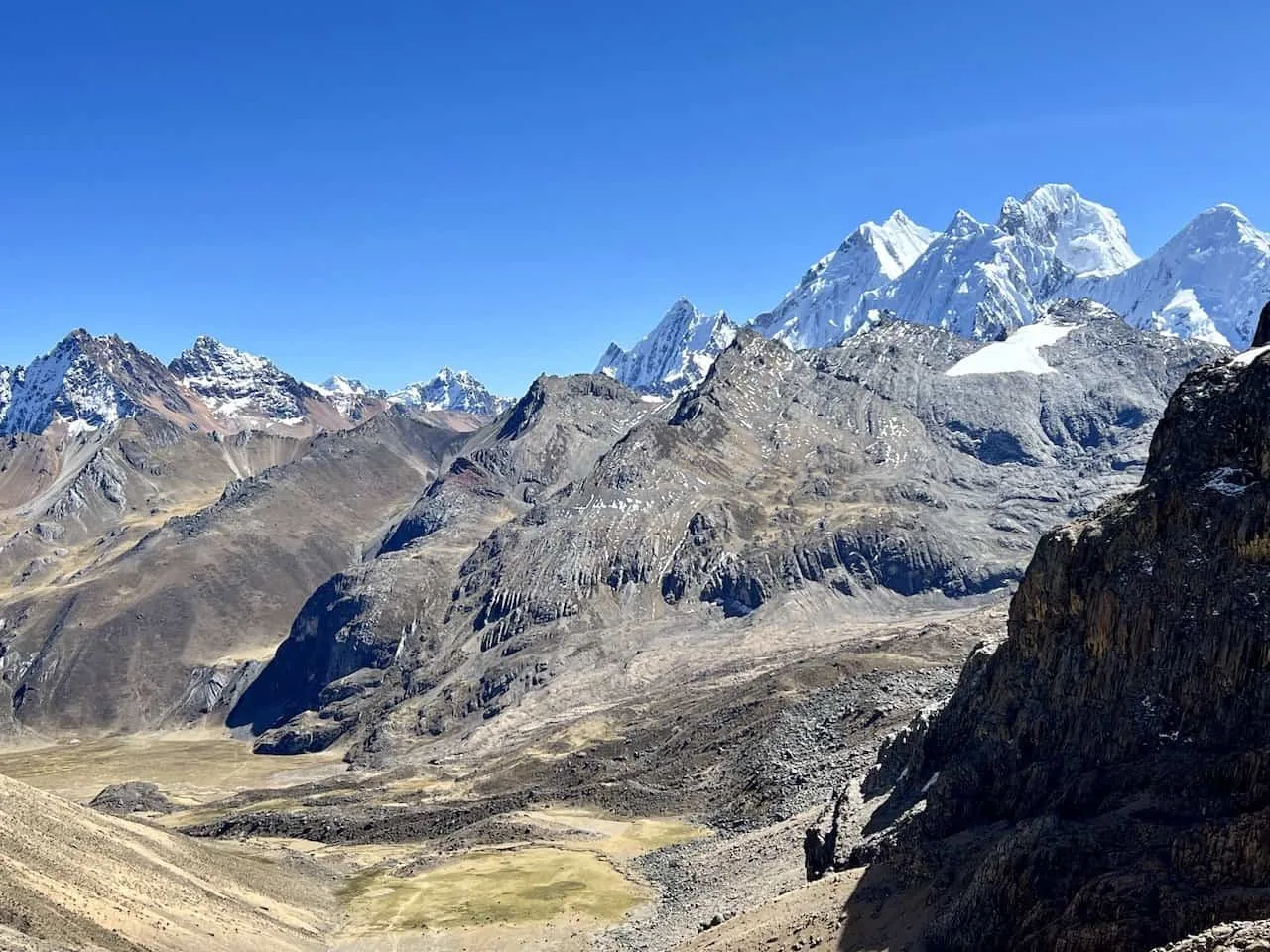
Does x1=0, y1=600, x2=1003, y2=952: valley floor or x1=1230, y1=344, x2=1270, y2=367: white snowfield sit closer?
x1=1230, y1=344, x2=1270, y2=367: white snowfield

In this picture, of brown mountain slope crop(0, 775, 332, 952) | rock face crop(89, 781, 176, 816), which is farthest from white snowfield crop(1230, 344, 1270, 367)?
rock face crop(89, 781, 176, 816)

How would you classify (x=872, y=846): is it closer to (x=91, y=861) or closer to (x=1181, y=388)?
(x=1181, y=388)

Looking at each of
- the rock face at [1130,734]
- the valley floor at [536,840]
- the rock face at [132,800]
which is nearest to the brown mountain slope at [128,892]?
the valley floor at [536,840]

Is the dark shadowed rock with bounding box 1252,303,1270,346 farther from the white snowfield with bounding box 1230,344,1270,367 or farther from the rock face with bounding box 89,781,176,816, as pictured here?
the rock face with bounding box 89,781,176,816

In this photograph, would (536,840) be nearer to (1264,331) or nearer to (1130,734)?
(1130,734)

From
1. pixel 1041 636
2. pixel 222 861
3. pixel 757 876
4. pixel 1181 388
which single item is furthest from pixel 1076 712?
pixel 222 861

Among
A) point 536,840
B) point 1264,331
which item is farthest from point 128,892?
point 1264,331

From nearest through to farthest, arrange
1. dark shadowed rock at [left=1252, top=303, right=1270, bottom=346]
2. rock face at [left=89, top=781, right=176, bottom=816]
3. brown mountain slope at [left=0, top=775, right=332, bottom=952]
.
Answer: brown mountain slope at [left=0, top=775, right=332, bottom=952] < dark shadowed rock at [left=1252, top=303, right=1270, bottom=346] < rock face at [left=89, top=781, right=176, bottom=816]

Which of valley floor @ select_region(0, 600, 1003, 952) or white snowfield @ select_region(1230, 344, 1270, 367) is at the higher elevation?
white snowfield @ select_region(1230, 344, 1270, 367)

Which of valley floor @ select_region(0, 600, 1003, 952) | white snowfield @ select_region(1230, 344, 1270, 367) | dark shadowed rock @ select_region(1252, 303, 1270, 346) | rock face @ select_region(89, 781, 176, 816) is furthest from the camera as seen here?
rock face @ select_region(89, 781, 176, 816)
